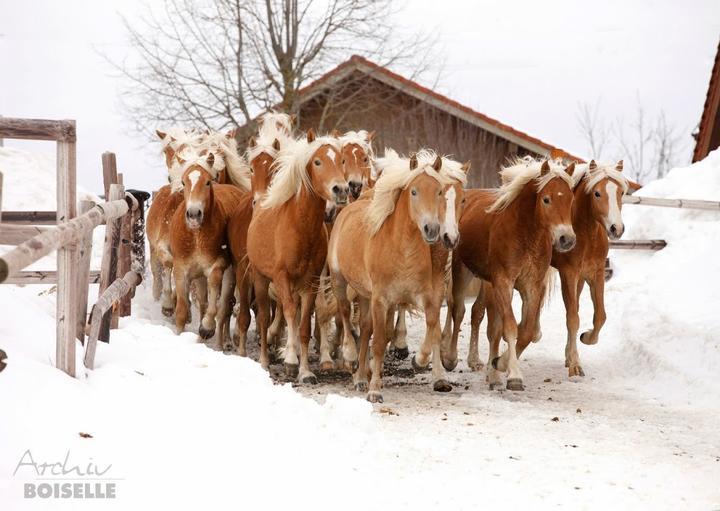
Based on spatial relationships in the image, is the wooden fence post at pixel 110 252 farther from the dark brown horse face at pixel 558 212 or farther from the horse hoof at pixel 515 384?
the dark brown horse face at pixel 558 212

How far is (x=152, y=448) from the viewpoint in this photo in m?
4.39

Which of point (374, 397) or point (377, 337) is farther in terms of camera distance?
point (377, 337)

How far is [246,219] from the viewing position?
36.1 ft

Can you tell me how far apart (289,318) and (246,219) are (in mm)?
1995

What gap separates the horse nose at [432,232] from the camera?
305 inches

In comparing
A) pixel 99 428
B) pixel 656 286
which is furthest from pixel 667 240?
pixel 99 428

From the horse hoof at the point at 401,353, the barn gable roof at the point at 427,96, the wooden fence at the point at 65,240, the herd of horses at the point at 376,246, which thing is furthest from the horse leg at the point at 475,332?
the barn gable roof at the point at 427,96

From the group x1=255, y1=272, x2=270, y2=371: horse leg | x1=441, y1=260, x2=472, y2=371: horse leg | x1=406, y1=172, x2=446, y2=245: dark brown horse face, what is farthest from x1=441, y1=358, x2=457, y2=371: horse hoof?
x1=406, y1=172, x2=446, y2=245: dark brown horse face

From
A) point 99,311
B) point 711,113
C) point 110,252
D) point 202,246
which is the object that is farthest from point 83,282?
point 711,113

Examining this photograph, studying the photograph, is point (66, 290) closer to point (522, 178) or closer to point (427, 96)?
point (522, 178)

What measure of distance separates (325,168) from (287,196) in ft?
2.12

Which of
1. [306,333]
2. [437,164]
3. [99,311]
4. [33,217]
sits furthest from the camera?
[33,217]

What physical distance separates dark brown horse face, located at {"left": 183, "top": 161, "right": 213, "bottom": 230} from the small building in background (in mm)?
11374

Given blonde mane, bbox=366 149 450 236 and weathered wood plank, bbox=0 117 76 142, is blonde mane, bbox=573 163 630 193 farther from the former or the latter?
weathered wood plank, bbox=0 117 76 142
